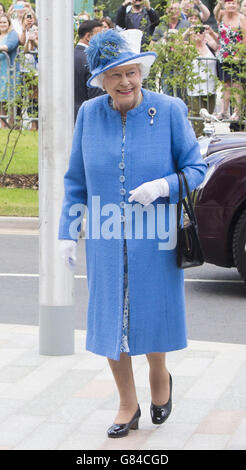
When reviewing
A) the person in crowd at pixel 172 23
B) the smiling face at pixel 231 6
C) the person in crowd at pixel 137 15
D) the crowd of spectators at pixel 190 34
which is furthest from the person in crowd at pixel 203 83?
the person in crowd at pixel 137 15

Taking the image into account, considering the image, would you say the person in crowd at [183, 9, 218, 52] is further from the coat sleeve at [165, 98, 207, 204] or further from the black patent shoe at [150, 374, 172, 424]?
the black patent shoe at [150, 374, 172, 424]

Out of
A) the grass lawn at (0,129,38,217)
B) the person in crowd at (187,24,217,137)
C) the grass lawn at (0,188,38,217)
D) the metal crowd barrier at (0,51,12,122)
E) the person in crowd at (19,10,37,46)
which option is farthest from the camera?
the person in crowd at (19,10,37,46)

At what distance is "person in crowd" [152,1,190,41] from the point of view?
14406 mm

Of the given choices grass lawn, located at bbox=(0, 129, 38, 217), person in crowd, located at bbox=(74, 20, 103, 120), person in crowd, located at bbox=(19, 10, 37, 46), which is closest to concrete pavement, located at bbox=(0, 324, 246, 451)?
person in crowd, located at bbox=(74, 20, 103, 120)

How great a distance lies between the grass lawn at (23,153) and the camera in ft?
52.1

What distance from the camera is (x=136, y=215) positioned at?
4672 mm

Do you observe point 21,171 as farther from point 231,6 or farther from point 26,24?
point 231,6

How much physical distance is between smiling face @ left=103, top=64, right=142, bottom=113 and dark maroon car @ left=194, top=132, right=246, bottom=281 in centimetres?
370

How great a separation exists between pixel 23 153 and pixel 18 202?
3.13 m

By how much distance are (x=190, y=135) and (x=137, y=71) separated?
1.21 ft

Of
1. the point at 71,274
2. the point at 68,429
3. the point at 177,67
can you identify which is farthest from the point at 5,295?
the point at 177,67

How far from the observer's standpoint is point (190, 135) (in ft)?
15.5

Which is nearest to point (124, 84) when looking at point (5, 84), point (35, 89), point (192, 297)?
point (192, 297)

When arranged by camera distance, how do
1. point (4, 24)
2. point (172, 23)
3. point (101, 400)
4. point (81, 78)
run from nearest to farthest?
1. point (101, 400)
2. point (81, 78)
3. point (172, 23)
4. point (4, 24)
